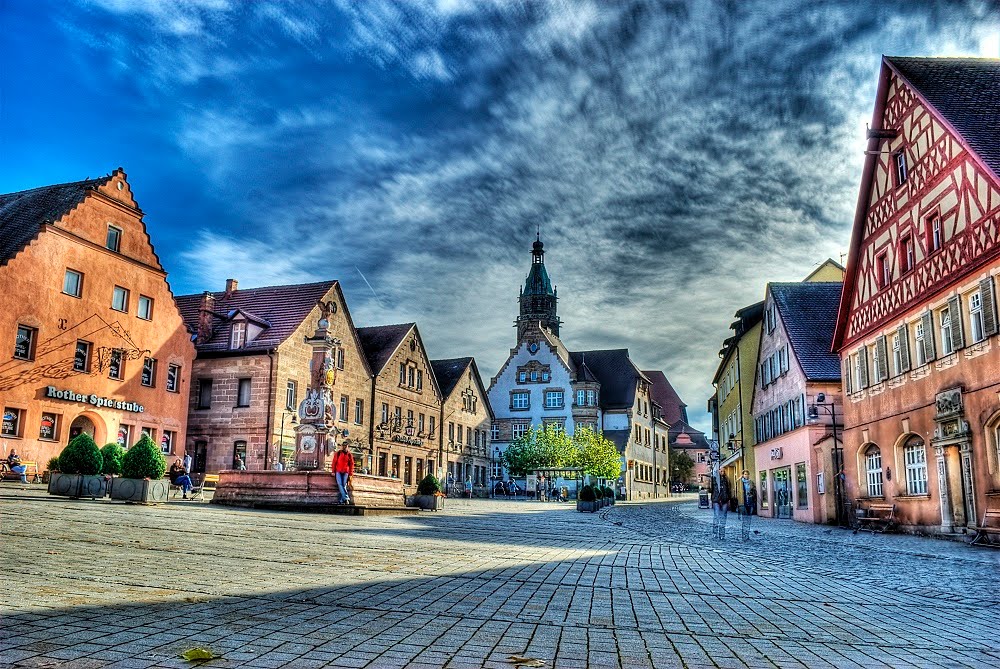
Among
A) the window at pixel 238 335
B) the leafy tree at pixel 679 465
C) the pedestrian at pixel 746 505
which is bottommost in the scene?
the pedestrian at pixel 746 505

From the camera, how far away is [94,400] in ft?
107

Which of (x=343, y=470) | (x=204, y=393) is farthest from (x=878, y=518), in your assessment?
(x=204, y=393)

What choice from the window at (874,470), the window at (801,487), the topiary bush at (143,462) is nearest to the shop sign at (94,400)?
the topiary bush at (143,462)

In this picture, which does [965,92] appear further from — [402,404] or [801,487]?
[402,404]

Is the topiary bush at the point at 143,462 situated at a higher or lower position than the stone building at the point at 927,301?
lower

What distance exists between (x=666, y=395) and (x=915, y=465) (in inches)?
4099

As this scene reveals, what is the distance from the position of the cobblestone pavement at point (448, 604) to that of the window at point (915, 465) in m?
8.95

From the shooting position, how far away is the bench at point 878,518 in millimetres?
23953

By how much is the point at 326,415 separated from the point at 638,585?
1877 cm

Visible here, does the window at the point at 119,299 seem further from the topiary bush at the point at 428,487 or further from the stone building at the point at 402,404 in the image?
the stone building at the point at 402,404

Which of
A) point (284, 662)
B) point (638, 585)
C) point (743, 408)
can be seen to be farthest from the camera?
point (743, 408)

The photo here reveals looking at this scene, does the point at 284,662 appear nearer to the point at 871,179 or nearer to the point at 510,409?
the point at 871,179

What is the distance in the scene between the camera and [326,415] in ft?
86.4

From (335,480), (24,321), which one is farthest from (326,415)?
(24,321)
